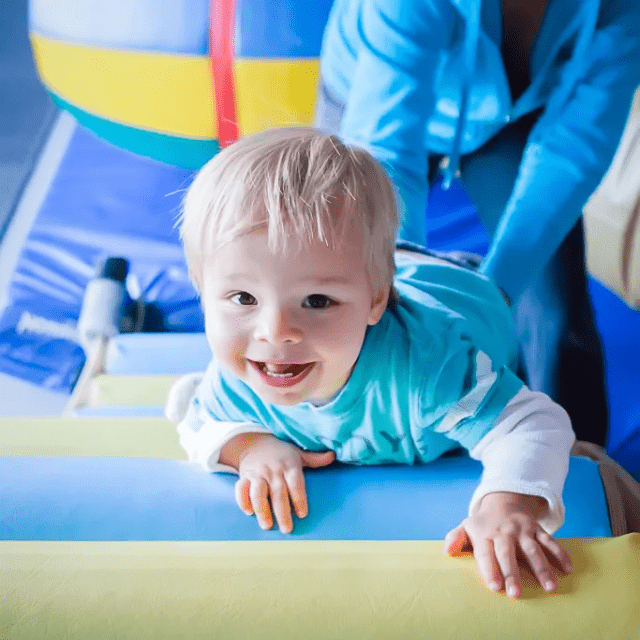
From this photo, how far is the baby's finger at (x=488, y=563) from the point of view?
0.52 meters

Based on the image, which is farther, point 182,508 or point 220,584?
point 182,508

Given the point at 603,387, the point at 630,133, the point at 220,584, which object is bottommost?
the point at 603,387

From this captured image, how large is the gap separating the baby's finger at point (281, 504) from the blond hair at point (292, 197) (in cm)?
18

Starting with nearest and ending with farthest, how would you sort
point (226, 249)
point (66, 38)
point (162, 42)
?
point (226, 249) < point (162, 42) < point (66, 38)

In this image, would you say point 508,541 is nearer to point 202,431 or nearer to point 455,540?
point 455,540

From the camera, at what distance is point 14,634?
0.48 metres

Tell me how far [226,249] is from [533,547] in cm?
31

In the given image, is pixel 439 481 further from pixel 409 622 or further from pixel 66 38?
pixel 66 38

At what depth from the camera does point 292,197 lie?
1.93 feet

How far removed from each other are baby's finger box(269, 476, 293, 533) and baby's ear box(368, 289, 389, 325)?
16 cm

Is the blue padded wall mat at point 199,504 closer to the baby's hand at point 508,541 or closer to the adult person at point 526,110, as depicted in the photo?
the baby's hand at point 508,541

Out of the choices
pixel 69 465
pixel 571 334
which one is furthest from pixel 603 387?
pixel 69 465

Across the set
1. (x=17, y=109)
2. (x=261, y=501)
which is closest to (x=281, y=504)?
(x=261, y=501)

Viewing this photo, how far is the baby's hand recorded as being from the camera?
526 mm
